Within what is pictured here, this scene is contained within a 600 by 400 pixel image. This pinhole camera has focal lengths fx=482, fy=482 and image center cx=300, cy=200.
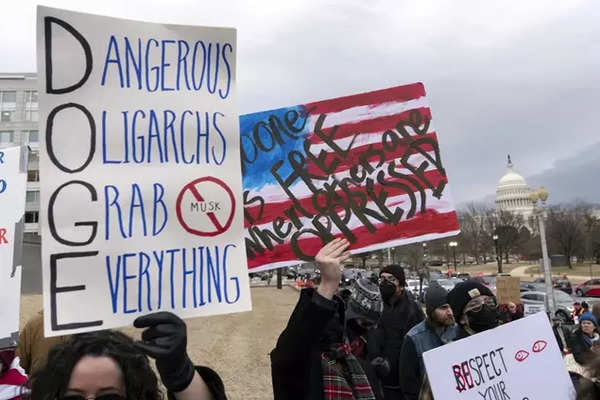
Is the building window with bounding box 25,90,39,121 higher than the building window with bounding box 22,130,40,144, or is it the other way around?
the building window with bounding box 25,90,39,121

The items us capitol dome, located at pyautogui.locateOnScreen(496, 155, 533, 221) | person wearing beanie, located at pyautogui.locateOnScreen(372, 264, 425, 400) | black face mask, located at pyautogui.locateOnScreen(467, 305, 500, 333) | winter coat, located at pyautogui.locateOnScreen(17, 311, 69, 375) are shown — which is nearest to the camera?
black face mask, located at pyautogui.locateOnScreen(467, 305, 500, 333)

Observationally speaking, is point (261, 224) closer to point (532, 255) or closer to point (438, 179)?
point (438, 179)

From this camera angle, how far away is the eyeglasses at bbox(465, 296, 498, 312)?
2973 mm

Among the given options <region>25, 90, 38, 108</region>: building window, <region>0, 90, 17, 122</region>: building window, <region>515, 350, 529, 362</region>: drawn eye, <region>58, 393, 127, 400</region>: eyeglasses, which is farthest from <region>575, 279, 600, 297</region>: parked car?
<region>0, 90, 17, 122</region>: building window

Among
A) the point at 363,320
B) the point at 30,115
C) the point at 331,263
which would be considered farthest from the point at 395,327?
the point at 30,115

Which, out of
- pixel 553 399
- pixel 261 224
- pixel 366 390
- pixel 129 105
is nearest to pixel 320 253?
pixel 261 224

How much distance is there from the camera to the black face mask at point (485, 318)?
296cm

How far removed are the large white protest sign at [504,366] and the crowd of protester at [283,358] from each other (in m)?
0.17

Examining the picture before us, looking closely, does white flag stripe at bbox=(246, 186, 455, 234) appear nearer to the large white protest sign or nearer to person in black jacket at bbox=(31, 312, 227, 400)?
the large white protest sign

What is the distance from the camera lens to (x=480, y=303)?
2.98 m

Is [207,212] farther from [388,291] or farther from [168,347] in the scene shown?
[388,291]

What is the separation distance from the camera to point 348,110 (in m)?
2.68

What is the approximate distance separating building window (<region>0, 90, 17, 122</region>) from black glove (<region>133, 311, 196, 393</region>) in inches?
2088

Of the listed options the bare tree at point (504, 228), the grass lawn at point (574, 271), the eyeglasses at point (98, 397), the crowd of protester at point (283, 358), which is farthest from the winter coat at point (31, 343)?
the bare tree at point (504, 228)
